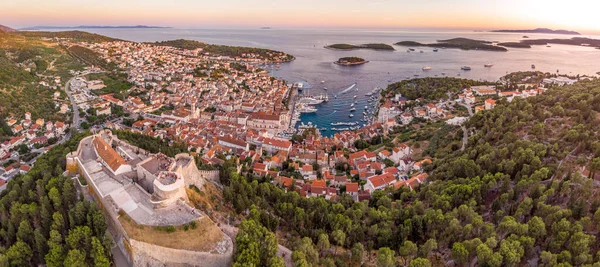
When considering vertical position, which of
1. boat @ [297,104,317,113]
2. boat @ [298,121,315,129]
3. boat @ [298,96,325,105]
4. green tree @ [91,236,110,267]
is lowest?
boat @ [298,121,315,129]

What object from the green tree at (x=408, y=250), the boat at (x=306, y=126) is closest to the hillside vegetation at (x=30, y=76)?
the boat at (x=306, y=126)

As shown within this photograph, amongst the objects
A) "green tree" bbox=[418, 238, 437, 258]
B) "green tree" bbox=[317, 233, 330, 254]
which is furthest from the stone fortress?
"green tree" bbox=[418, 238, 437, 258]

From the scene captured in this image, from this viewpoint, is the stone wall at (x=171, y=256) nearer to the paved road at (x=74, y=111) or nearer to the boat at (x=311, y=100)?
the paved road at (x=74, y=111)

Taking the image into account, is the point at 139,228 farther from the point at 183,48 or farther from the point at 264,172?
the point at 183,48

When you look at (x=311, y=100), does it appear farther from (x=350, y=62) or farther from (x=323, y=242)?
(x=350, y=62)

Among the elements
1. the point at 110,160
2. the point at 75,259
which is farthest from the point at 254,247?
the point at 110,160

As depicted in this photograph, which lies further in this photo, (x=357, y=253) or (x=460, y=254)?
(x=357, y=253)

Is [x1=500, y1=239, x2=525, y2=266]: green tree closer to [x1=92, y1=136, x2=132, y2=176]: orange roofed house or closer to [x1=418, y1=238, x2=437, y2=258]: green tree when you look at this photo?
[x1=418, y1=238, x2=437, y2=258]: green tree
